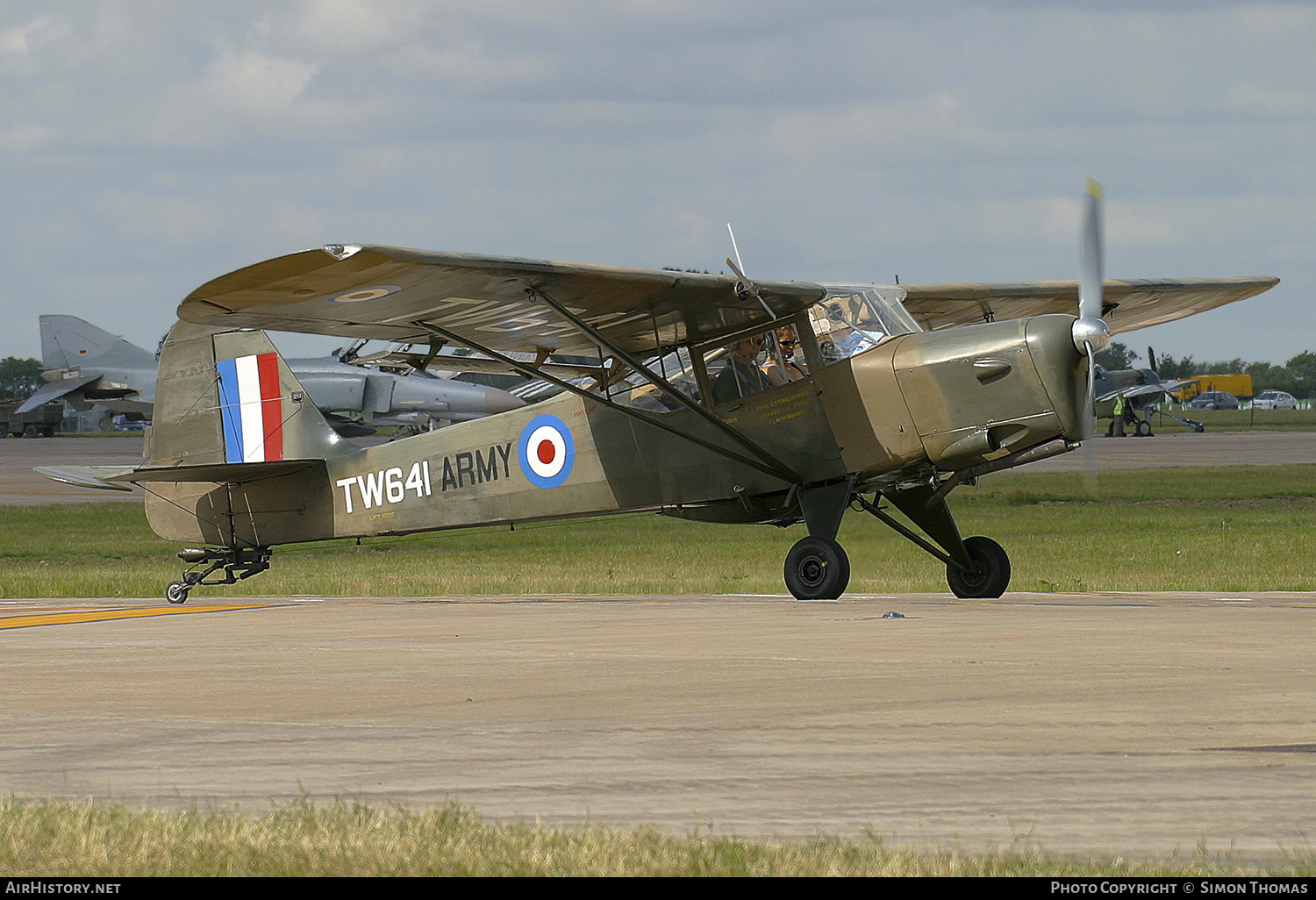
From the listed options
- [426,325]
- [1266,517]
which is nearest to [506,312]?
[426,325]

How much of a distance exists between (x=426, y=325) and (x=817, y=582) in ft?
14.7

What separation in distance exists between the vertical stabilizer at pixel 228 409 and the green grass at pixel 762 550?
2.35 meters

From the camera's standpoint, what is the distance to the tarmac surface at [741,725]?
4812mm

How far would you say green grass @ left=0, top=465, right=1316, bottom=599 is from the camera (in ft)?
65.5

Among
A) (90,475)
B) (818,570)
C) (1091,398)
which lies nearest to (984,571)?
(818,570)

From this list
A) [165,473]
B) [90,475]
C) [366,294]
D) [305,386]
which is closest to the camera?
[366,294]

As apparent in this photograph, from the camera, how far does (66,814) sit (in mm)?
4684

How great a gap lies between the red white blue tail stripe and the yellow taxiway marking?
226 cm

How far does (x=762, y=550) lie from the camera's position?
31578 millimetres

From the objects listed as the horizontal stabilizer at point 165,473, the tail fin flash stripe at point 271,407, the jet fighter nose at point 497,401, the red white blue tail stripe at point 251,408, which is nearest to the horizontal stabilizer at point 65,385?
the jet fighter nose at point 497,401

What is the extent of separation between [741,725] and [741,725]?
23 mm

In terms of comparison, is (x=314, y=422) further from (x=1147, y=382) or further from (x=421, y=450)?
(x=1147, y=382)

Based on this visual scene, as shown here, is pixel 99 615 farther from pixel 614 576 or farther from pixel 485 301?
pixel 614 576

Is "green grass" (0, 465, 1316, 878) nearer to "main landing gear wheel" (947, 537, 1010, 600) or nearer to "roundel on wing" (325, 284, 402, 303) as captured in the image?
"main landing gear wheel" (947, 537, 1010, 600)
